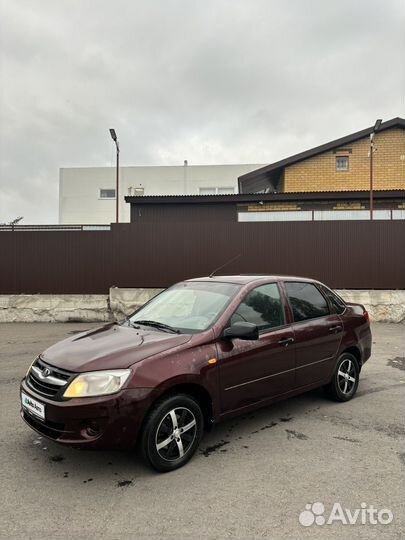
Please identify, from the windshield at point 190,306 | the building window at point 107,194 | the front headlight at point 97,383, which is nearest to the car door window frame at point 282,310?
the windshield at point 190,306

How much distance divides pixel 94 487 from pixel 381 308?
9999mm

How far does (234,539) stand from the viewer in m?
2.39

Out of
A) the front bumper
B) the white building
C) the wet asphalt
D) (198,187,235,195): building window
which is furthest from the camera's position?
the white building

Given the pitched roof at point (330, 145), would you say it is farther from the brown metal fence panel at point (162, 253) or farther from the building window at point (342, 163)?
the brown metal fence panel at point (162, 253)

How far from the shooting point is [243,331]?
344cm

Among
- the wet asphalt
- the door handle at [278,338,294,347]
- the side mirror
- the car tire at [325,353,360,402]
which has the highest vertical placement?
the side mirror

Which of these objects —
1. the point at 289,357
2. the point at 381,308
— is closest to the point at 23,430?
the point at 289,357

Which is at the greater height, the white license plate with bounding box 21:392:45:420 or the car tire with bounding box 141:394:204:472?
the white license plate with bounding box 21:392:45:420

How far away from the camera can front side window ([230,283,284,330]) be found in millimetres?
3891

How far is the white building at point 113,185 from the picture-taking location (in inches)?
1087

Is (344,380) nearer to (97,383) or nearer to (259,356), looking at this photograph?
(259,356)

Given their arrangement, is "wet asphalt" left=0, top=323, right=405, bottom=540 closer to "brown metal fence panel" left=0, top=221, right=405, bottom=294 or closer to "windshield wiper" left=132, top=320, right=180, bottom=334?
"windshield wiper" left=132, top=320, right=180, bottom=334

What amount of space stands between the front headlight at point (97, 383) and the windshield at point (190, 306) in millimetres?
826

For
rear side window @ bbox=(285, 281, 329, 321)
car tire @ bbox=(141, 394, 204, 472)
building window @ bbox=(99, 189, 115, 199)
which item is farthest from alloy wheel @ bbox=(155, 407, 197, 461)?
building window @ bbox=(99, 189, 115, 199)
